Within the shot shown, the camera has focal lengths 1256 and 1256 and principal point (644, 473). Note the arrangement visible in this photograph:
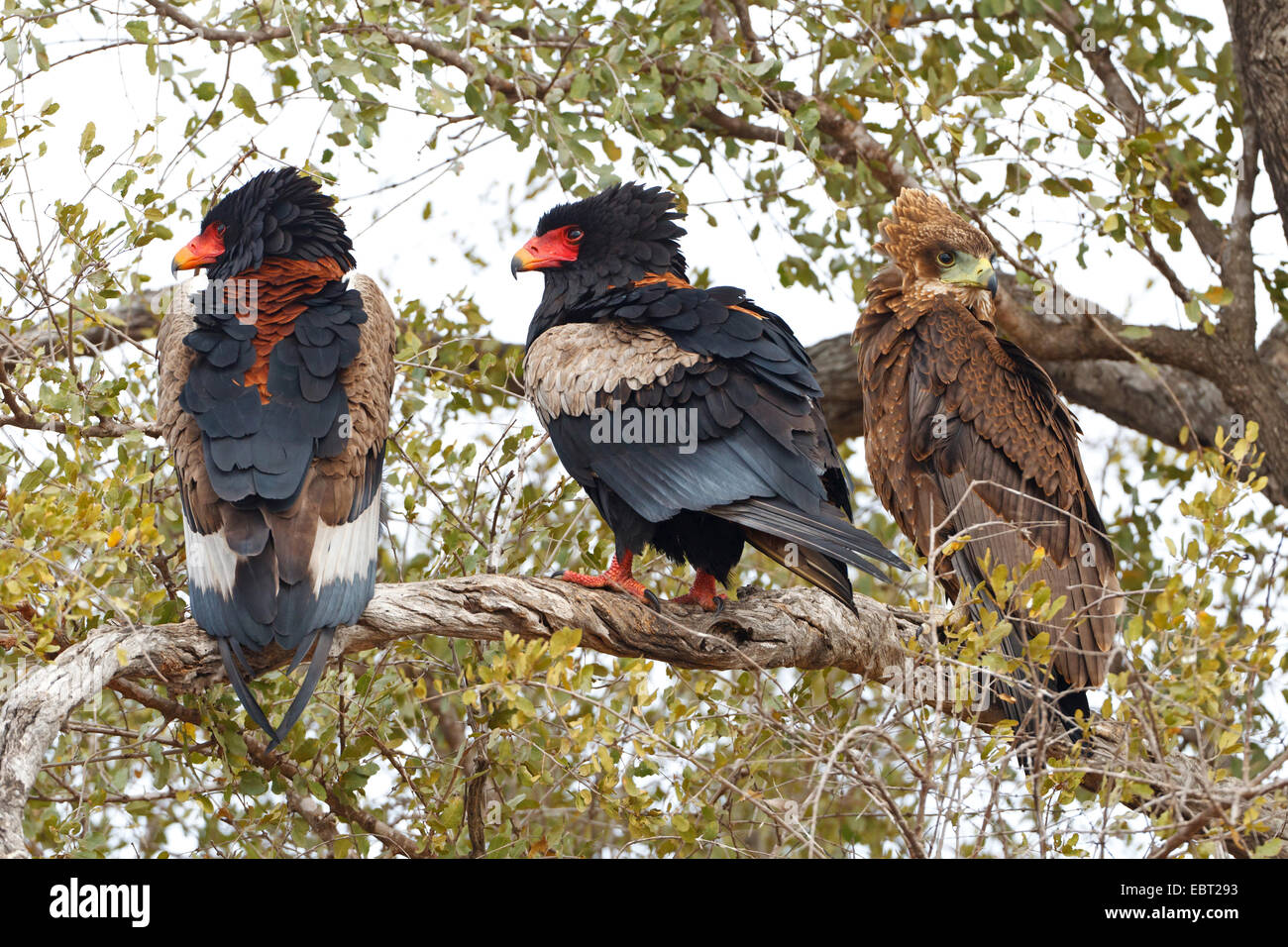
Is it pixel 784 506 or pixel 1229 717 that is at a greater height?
pixel 784 506

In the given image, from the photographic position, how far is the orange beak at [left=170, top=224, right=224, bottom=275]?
12.7 ft

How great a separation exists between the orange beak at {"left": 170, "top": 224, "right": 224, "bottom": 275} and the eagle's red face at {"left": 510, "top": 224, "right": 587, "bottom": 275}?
0.92 m

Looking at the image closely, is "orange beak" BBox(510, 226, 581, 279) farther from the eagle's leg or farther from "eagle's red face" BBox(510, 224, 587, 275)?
the eagle's leg

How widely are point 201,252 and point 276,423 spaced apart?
39.7 inches

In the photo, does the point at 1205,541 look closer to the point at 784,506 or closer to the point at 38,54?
the point at 784,506

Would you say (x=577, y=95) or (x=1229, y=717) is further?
(x=577, y=95)

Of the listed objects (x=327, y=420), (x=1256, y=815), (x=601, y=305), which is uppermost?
(x=601, y=305)

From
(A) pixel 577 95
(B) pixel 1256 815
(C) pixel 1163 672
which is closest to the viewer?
(B) pixel 1256 815

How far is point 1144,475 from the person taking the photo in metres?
5.84

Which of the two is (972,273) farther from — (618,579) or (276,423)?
(276,423)

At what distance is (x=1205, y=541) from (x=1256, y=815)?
662mm

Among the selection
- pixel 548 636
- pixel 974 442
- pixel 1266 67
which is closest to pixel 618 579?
Answer: pixel 548 636

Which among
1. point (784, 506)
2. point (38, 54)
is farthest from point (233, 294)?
point (784, 506)

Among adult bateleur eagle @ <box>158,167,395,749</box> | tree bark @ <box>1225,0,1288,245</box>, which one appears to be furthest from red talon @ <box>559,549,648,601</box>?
tree bark @ <box>1225,0,1288,245</box>
